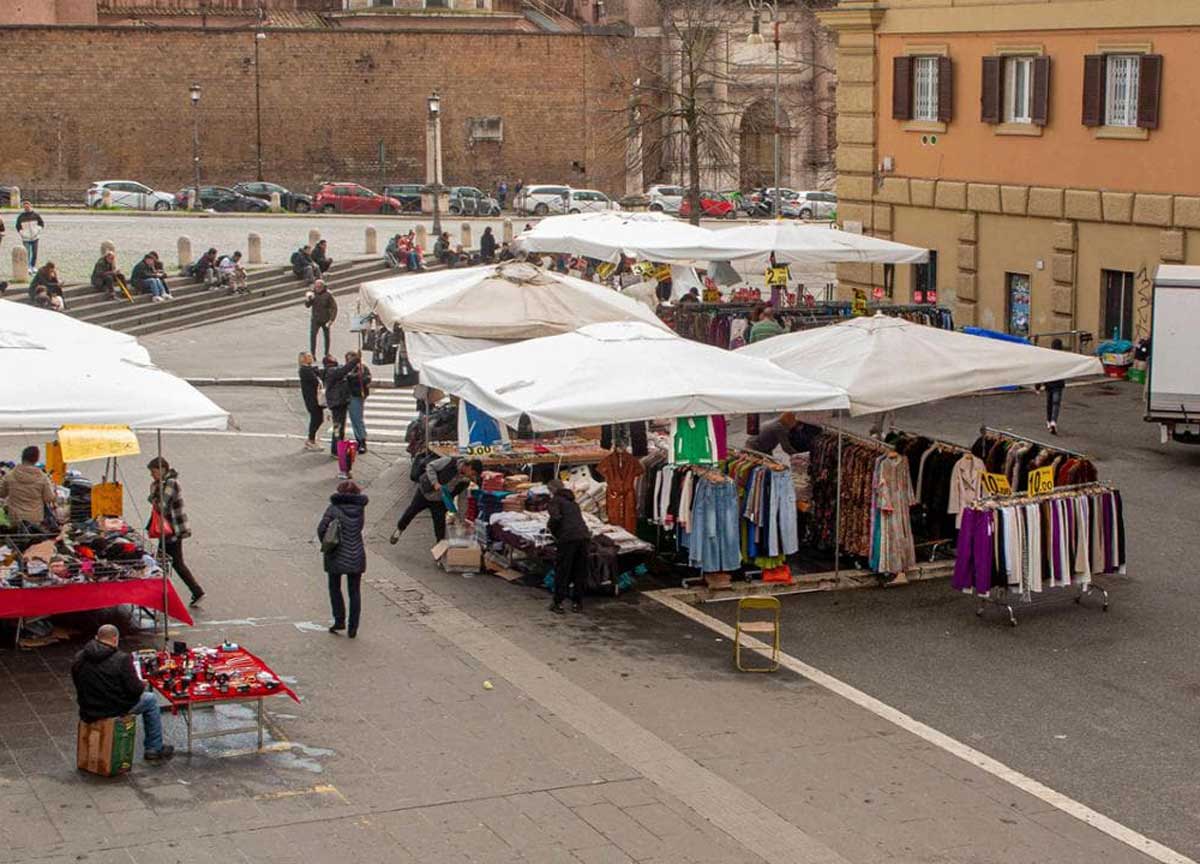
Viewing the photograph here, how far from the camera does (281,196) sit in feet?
234

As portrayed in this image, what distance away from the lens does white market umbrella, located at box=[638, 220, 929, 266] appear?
98.2 ft

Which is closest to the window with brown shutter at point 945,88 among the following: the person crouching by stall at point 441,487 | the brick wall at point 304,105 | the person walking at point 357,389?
the person walking at point 357,389

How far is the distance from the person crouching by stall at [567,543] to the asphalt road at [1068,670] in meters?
1.24

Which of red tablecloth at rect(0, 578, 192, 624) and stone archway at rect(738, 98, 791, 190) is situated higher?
stone archway at rect(738, 98, 791, 190)

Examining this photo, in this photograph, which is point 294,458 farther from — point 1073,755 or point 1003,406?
point 1073,755

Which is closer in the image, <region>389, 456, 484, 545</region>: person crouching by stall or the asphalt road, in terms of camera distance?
the asphalt road

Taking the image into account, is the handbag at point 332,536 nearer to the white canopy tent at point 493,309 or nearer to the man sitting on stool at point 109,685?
the man sitting on stool at point 109,685

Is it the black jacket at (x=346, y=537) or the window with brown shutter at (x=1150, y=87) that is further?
the window with brown shutter at (x=1150, y=87)

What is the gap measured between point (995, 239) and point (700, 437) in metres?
17.8

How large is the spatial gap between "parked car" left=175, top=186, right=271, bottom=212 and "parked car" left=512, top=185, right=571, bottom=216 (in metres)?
9.80

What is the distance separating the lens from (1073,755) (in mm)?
13273

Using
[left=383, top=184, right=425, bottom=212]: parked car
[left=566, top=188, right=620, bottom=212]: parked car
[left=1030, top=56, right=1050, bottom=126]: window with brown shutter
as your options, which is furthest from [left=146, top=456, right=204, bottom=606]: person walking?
[left=383, top=184, right=425, bottom=212]: parked car

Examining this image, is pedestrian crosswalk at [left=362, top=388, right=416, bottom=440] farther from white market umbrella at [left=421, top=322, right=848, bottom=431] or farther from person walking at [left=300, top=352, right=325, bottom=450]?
white market umbrella at [left=421, top=322, right=848, bottom=431]

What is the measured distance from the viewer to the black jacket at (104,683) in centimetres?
1239
